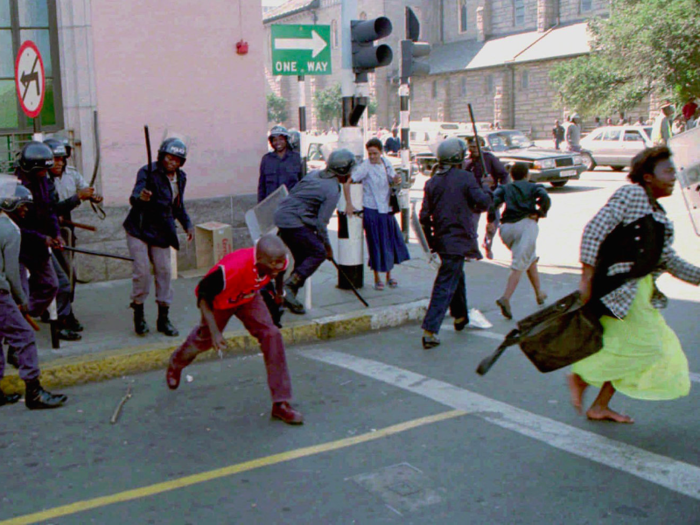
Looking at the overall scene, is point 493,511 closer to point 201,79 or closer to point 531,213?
point 531,213

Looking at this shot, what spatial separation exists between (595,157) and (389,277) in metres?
19.0

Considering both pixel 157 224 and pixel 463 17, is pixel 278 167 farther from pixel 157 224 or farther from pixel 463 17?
pixel 463 17

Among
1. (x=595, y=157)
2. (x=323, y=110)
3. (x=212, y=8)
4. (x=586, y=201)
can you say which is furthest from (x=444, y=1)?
(x=212, y=8)

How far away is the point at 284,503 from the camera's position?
3842 mm

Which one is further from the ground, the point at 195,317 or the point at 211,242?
the point at 211,242

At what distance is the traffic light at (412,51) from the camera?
10.7 m

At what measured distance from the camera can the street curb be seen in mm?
5988

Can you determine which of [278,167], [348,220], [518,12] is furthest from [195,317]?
[518,12]

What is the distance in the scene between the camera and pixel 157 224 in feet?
22.1

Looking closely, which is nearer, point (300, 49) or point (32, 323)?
point (32, 323)

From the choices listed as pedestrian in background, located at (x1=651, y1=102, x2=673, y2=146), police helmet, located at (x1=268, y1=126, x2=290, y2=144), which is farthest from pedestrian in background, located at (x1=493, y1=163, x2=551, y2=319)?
pedestrian in background, located at (x1=651, y1=102, x2=673, y2=146)

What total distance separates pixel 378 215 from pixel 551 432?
15.3ft

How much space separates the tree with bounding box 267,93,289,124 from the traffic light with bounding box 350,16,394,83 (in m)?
62.5

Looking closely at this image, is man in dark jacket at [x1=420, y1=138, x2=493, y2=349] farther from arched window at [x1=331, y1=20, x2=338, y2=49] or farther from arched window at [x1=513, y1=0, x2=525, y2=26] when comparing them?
arched window at [x1=331, y1=20, x2=338, y2=49]
